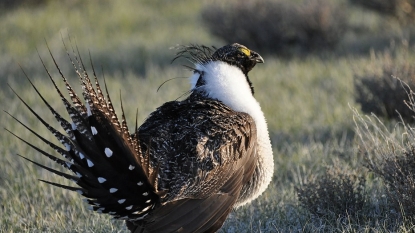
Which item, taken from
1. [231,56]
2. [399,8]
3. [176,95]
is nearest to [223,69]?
[231,56]

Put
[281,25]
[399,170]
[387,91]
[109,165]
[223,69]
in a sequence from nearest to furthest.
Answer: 1. [109,165]
2. [399,170]
3. [223,69]
4. [387,91]
5. [281,25]

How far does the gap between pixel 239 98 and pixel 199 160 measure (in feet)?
1.97

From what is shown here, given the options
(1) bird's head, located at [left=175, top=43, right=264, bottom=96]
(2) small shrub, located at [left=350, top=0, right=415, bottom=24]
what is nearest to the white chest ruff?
(1) bird's head, located at [left=175, top=43, right=264, bottom=96]

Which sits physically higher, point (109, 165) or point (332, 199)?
point (109, 165)

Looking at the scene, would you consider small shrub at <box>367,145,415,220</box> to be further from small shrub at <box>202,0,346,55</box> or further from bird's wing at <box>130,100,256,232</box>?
small shrub at <box>202,0,346,55</box>

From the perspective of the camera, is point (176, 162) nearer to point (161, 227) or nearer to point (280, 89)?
point (161, 227)

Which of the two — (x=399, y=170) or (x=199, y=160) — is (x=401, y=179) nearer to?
(x=399, y=170)

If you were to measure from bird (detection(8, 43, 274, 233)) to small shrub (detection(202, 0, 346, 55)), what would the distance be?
19.3 feet

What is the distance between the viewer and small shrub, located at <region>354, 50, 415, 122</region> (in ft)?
20.3

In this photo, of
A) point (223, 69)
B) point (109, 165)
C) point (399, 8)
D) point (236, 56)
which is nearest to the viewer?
point (109, 165)

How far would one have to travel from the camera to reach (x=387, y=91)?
6.33m

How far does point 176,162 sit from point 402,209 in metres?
1.31

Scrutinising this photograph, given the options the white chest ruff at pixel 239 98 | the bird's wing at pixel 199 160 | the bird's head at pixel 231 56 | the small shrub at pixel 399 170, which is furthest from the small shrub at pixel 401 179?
the bird's head at pixel 231 56

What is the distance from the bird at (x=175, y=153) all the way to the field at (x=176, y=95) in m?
0.28
